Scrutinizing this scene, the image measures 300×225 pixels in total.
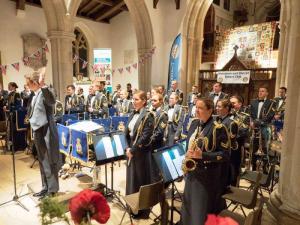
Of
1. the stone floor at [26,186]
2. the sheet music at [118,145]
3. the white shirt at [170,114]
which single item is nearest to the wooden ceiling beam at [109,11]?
the white shirt at [170,114]

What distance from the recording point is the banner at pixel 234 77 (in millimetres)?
9344

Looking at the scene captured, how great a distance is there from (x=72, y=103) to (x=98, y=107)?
2.44 feet

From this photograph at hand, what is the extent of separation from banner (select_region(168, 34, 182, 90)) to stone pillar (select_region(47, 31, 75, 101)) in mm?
4357

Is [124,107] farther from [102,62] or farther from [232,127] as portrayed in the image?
[232,127]

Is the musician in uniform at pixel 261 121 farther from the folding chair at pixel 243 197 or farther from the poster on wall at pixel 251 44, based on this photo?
the poster on wall at pixel 251 44

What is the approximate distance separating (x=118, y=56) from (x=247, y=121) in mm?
10999

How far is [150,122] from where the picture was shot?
3.23m

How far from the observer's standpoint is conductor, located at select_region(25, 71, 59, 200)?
3.53 meters

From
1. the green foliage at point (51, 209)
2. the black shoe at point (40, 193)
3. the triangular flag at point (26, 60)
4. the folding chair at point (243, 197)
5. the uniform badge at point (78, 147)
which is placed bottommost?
the black shoe at point (40, 193)

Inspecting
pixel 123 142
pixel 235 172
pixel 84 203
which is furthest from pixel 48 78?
pixel 84 203

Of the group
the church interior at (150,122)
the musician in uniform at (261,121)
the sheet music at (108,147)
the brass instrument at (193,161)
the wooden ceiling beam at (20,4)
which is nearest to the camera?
the church interior at (150,122)

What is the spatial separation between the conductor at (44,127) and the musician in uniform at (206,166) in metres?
2.13

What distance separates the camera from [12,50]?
34.8 feet

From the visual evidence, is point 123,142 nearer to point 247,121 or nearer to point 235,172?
point 235,172
